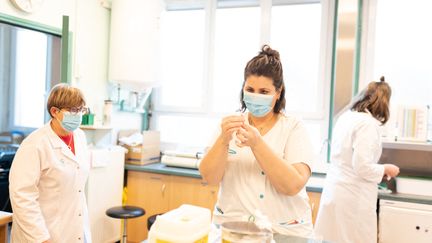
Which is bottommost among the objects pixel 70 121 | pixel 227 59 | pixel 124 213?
pixel 124 213

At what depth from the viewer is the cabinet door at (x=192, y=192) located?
3.10m

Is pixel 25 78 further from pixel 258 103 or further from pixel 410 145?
pixel 410 145

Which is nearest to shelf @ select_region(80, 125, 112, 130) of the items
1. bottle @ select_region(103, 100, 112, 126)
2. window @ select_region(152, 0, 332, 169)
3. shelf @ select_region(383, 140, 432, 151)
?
bottle @ select_region(103, 100, 112, 126)

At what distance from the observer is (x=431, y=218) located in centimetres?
240

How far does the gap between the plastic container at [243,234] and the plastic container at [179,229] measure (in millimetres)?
64

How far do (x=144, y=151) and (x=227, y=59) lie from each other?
4.17ft

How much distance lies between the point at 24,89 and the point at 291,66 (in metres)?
2.53

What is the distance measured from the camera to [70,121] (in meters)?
1.82

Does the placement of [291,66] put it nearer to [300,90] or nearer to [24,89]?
[300,90]

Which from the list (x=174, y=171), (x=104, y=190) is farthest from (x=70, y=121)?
(x=174, y=171)

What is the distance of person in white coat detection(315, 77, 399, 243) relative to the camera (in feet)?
7.51

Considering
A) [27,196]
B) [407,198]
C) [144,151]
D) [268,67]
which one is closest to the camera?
[268,67]

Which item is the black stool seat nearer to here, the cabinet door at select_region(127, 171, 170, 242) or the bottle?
the cabinet door at select_region(127, 171, 170, 242)

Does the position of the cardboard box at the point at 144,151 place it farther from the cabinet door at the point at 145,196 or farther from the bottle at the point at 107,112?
the bottle at the point at 107,112
